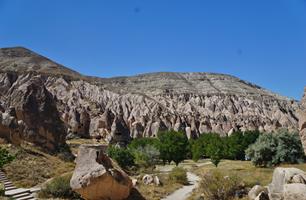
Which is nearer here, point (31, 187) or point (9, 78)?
point (31, 187)

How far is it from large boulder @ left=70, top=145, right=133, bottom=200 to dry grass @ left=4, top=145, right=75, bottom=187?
6.69 m

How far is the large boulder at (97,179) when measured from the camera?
17547mm

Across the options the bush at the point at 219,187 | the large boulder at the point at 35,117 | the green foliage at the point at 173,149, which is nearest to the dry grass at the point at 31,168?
the large boulder at the point at 35,117

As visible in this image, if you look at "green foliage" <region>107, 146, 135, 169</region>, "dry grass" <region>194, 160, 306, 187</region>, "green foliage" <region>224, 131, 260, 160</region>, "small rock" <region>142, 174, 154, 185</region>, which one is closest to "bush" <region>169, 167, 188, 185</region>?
"dry grass" <region>194, 160, 306, 187</region>

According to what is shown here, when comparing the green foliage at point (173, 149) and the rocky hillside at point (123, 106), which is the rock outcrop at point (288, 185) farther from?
the green foliage at point (173, 149)

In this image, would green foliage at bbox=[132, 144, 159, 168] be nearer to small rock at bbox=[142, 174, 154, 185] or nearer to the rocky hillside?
the rocky hillside

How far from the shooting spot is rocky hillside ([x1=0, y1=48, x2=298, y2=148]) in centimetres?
3985

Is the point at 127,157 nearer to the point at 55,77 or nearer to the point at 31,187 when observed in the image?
the point at 31,187

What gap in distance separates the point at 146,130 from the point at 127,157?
55498mm

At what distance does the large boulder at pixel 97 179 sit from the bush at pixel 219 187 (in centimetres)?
437

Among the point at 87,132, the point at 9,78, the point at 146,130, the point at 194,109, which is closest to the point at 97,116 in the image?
the point at 87,132

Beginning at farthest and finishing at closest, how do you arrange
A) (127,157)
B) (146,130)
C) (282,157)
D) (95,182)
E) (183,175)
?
(146,130) → (127,157) → (282,157) → (183,175) → (95,182)

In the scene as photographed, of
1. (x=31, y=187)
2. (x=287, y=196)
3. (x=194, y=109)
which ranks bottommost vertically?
(x=31, y=187)

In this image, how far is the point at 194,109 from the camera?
139750 millimetres
